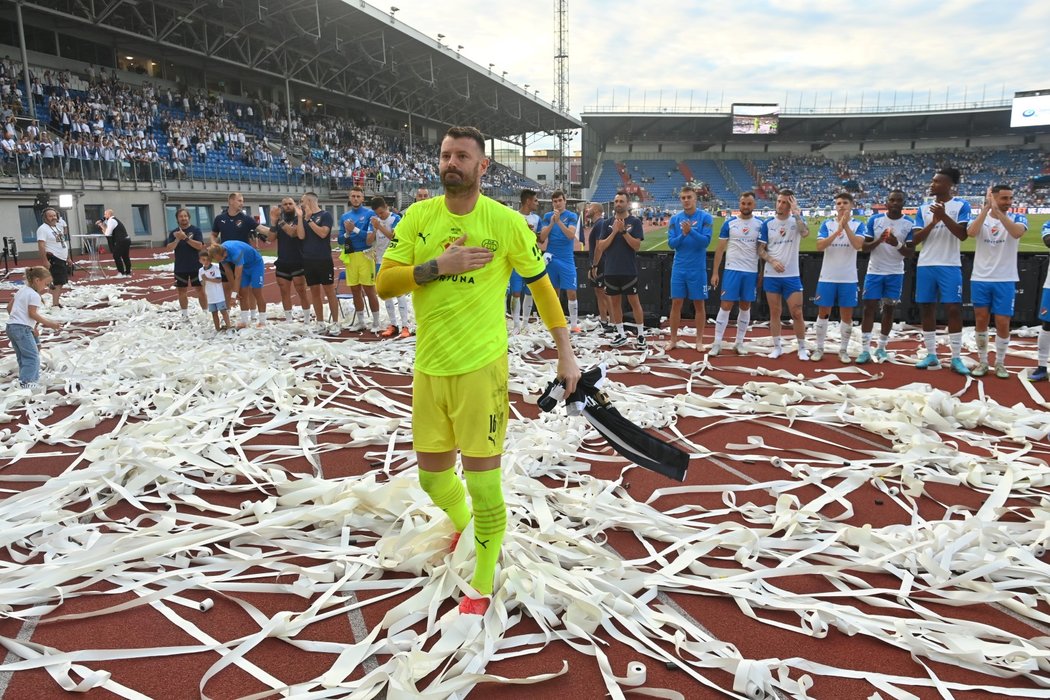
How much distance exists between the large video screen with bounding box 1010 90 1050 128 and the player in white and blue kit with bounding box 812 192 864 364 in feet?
238

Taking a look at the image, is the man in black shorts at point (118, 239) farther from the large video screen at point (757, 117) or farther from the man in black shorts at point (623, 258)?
the large video screen at point (757, 117)

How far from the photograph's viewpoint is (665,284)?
12.3 metres

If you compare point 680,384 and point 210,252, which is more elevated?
point 210,252

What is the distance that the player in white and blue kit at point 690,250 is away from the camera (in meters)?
9.20

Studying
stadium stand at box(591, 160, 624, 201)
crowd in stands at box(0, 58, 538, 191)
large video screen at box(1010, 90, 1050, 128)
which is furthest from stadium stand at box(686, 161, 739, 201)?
crowd in stands at box(0, 58, 538, 191)

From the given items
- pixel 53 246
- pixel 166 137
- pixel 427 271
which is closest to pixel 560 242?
pixel 427 271

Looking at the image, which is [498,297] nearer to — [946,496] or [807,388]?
[946,496]

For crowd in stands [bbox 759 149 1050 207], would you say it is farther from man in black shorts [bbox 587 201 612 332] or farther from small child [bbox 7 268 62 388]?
small child [bbox 7 268 62 388]

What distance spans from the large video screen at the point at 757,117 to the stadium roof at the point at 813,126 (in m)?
1.01

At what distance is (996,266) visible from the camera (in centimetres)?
772

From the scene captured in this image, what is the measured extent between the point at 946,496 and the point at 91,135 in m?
30.6

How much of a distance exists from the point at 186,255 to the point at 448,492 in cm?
995

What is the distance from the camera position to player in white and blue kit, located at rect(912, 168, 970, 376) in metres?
7.78

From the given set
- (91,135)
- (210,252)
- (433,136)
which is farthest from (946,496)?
(433,136)
